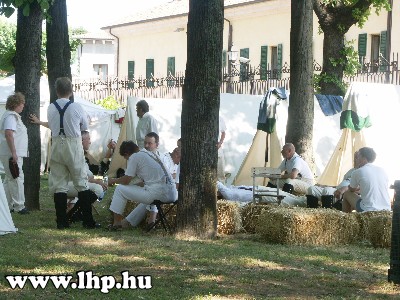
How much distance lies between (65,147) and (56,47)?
3720 millimetres

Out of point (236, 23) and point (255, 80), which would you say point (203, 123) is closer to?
point (255, 80)

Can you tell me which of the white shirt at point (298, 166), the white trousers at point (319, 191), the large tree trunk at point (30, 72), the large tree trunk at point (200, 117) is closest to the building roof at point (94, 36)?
the white shirt at point (298, 166)

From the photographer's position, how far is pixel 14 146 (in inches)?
583

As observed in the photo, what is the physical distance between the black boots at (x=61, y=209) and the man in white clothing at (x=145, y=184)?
618 millimetres

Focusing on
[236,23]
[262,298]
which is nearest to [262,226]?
[262,298]

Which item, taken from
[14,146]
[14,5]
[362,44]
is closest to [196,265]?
[14,5]

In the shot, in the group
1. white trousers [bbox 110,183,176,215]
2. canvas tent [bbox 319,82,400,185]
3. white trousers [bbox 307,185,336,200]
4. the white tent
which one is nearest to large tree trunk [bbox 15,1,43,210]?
white trousers [bbox 110,183,176,215]

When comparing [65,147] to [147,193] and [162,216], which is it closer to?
[147,193]

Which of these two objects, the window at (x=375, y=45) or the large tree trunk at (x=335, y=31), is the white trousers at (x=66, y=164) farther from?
the window at (x=375, y=45)

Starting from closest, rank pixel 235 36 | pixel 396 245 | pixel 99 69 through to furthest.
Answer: pixel 396 245
pixel 235 36
pixel 99 69

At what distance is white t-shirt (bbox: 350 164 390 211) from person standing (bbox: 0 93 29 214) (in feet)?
16.2

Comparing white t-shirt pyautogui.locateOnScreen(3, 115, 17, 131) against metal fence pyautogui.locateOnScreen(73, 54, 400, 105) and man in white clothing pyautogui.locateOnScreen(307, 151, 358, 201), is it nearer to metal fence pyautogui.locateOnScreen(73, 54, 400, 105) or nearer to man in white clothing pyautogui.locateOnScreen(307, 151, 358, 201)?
man in white clothing pyautogui.locateOnScreen(307, 151, 358, 201)

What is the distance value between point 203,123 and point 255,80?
20695 millimetres

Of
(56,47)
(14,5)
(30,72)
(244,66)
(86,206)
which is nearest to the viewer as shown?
(86,206)
